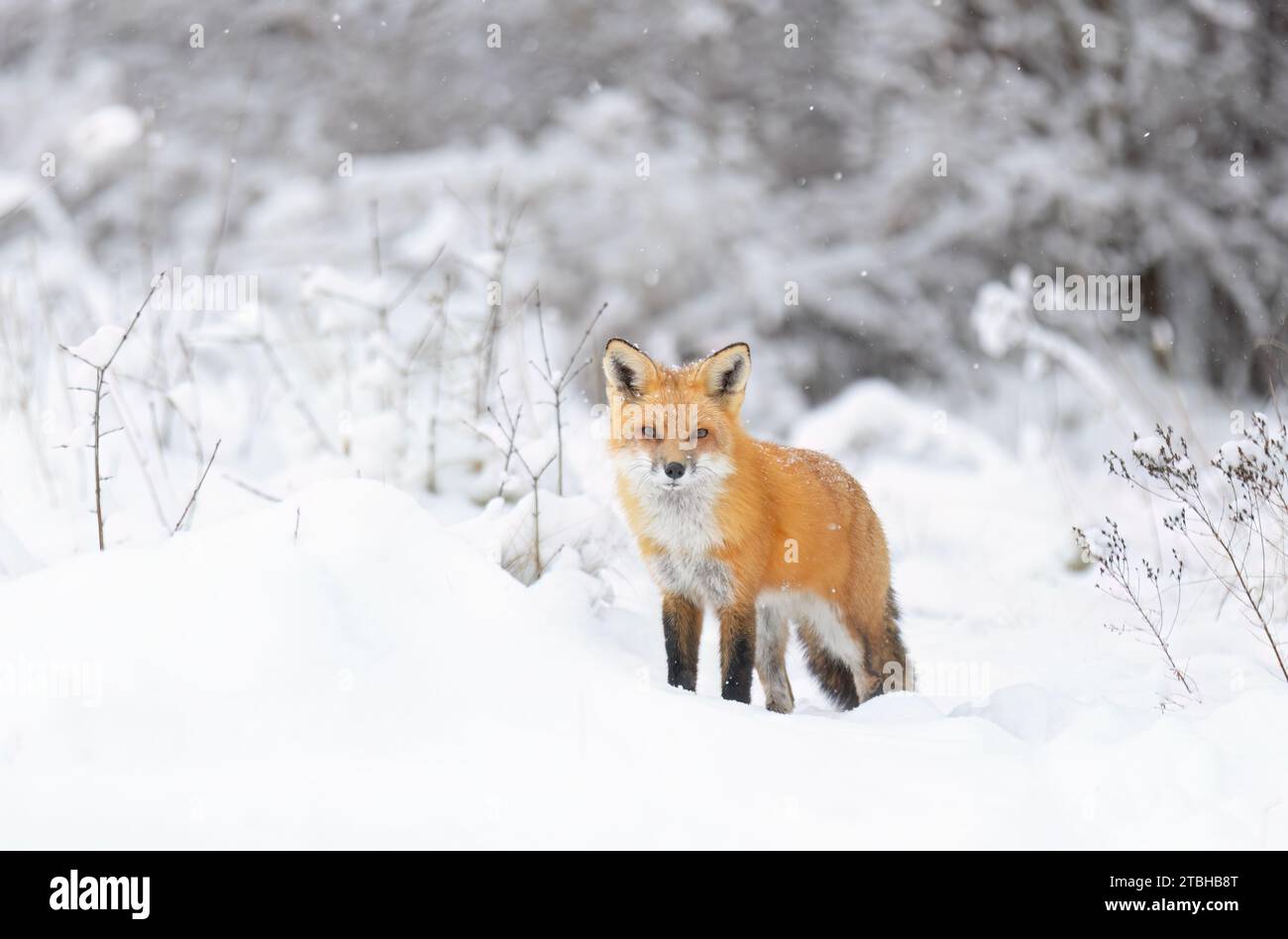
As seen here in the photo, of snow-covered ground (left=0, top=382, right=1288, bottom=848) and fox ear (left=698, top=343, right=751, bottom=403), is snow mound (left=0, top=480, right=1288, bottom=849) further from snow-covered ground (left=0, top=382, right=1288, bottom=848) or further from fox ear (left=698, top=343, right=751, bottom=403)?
fox ear (left=698, top=343, right=751, bottom=403)

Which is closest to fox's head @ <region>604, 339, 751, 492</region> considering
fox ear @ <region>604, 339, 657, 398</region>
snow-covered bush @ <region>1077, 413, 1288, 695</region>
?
fox ear @ <region>604, 339, 657, 398</region>

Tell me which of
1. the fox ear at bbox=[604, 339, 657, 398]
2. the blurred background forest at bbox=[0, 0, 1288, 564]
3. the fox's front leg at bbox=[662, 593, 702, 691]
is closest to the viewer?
the fox ear at bbox=[604, 339, 657, 398]

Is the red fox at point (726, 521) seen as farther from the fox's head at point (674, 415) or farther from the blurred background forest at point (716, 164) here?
the blurred background forest at point (716, 164)

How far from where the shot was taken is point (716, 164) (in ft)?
36.2

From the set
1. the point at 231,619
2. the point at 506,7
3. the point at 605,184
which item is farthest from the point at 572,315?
the point at 231,619

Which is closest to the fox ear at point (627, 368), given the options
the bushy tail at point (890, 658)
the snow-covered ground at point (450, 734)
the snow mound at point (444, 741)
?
the snow-covered ground at point (450, 734)

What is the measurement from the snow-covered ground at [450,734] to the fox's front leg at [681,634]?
0.40 ft

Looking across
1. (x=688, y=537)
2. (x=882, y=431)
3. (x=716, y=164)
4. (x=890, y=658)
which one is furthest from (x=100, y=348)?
(x=716, y=164)

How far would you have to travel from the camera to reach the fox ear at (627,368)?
3.44 metres

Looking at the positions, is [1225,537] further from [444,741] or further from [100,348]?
[100,348]

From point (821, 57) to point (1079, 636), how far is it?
777 centimetres

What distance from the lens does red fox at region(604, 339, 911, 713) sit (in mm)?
3443

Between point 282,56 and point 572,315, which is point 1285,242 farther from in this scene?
point 282,56
